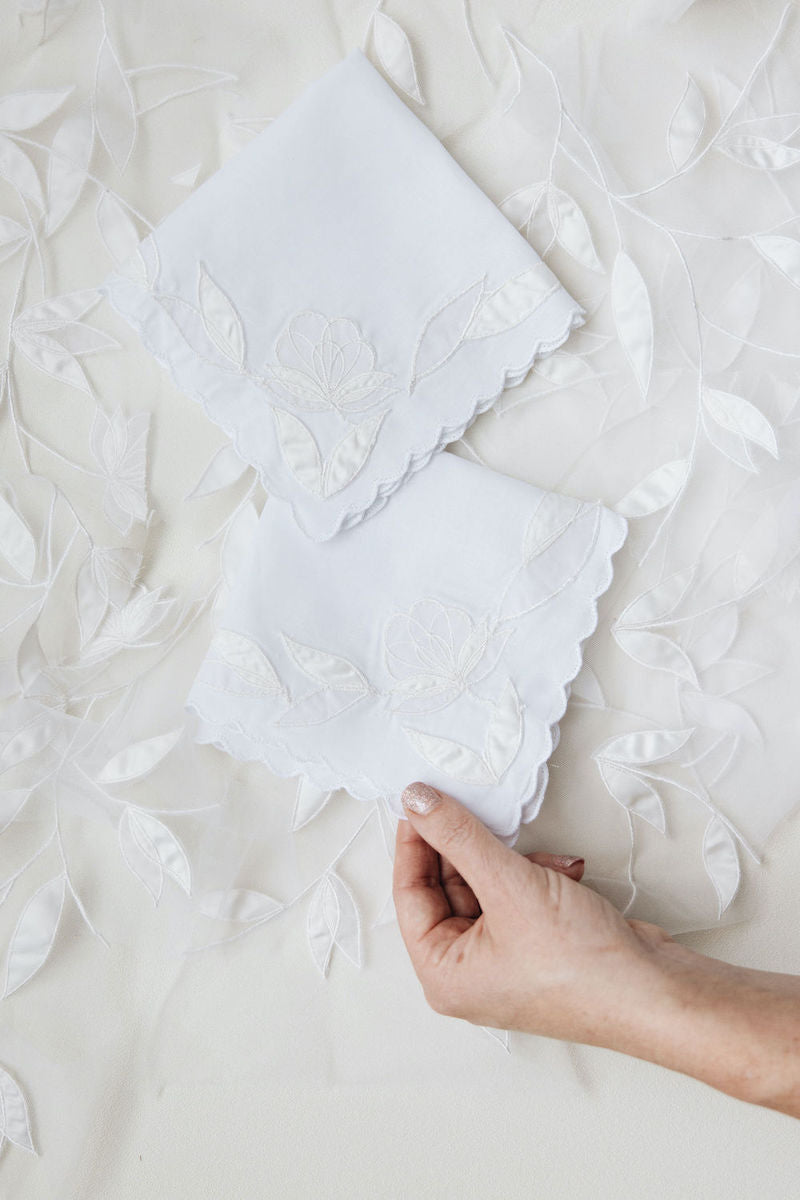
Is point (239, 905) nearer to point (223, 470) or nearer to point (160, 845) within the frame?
point (160, 845)

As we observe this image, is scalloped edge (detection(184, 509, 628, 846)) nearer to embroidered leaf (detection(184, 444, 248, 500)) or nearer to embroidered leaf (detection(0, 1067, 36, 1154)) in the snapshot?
embroidered leaf (detection(184, 444, 248, 500))

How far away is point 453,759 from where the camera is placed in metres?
0.78

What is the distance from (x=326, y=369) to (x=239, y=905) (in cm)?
51

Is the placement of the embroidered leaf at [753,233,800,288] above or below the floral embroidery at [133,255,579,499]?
below

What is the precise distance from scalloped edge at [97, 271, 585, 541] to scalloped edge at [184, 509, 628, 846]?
0.14 metres

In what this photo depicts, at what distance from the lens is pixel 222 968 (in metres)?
0.87

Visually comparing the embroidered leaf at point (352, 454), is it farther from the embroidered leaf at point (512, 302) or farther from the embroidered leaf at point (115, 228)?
the embroidered leaf at point (115, 228)

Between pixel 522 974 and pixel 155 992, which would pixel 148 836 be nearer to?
A: pixel 155 992

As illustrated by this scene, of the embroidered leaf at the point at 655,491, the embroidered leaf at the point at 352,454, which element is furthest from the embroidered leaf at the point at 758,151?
the embroidered leaf at the point at 352,454

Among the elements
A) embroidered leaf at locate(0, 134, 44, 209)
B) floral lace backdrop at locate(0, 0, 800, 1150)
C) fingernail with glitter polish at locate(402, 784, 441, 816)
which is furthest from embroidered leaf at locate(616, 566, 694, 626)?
embroidered leaf at locate(0, 134, 44, 209)

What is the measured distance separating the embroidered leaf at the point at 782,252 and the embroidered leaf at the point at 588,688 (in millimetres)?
373

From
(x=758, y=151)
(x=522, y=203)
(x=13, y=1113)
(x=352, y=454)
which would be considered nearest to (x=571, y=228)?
(x=522, y=203)

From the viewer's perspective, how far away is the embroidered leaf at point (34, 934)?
86cm

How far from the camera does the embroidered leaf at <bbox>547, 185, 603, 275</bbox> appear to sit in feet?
2.56
